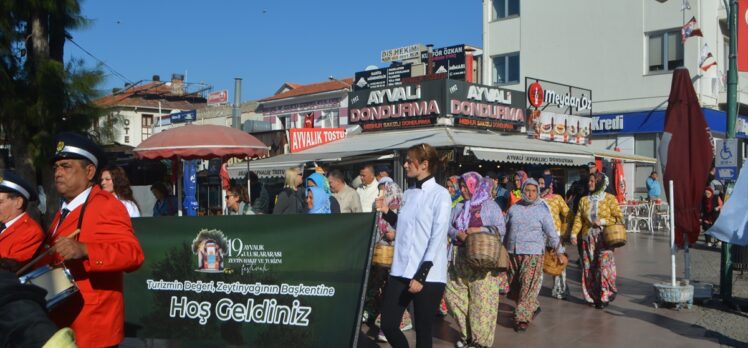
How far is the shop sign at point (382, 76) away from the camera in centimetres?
4319

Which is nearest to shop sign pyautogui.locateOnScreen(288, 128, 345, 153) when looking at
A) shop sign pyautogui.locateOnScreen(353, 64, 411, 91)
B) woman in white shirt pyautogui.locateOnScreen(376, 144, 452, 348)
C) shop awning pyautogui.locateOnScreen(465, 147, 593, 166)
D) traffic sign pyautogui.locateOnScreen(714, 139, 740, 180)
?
shop awning pyautogui.locateOnScreen(465, 147, 593, 166)

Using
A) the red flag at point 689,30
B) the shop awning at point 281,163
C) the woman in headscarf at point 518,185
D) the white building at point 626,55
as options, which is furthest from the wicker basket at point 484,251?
the white building at point 626,55

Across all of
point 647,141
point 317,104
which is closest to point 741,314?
point 647,141

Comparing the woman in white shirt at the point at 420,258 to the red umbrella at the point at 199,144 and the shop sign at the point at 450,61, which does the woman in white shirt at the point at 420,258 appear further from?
the shop sign at the point at 450,61

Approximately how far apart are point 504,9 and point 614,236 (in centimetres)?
2539

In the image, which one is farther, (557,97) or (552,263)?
(557,97)

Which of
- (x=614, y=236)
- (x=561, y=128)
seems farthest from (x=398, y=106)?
(x=614, y=236)

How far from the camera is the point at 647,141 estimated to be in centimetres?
2661

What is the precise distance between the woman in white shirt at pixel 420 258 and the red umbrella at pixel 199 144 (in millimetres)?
5567

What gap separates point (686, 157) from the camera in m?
8.87

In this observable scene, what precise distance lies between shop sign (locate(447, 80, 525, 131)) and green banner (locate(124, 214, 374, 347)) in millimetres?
13999

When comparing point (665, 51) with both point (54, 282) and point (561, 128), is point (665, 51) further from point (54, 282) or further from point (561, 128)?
point (54, 282)

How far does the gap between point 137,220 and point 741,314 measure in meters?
6.69

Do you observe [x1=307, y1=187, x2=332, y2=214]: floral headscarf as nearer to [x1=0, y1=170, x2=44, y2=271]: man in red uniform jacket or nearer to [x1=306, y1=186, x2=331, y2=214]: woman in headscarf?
[x1=306, y1=186, x2=331, y2=214]: woman in headscarf
